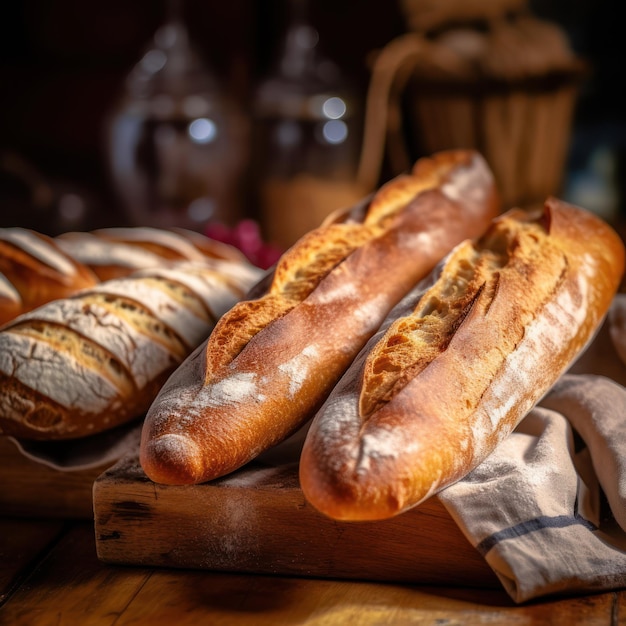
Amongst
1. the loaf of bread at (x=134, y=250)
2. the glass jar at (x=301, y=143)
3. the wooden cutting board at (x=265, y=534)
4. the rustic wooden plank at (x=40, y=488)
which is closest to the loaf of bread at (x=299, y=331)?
the wooden cutting board at (x=265, y=534)

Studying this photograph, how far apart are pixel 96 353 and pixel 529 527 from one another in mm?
677

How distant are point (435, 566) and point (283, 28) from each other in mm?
3010

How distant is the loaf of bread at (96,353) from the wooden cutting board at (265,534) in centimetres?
19

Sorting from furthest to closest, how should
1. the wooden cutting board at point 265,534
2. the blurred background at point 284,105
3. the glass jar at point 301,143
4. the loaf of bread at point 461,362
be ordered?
the glass jar at point 301,143
the blurred background at point 284,105
the wooden cutting board at point 265,534
the loaf of bread at point 461,362

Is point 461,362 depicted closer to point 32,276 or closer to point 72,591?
point 72,591

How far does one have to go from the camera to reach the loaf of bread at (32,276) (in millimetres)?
1618

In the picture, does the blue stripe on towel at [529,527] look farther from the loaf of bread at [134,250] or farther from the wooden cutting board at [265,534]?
the loaf of bread at [134,250]

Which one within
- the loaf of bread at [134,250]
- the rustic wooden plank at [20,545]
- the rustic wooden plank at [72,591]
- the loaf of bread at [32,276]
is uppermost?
the loaf of bread at [32,276]

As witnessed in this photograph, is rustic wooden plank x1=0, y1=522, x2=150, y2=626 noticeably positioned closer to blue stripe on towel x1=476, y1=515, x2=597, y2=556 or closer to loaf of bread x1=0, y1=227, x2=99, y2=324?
blue stripe on towel x1=476, y1=515, x2=597, y2=556

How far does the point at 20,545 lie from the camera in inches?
48.8

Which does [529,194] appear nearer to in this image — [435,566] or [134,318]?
[134,318]

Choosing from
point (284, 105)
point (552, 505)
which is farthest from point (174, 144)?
point (552, 505)

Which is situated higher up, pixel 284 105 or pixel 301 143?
pixel 284 105

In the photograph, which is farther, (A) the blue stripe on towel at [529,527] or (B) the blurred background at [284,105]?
(B) the blurred background at [284,105]
